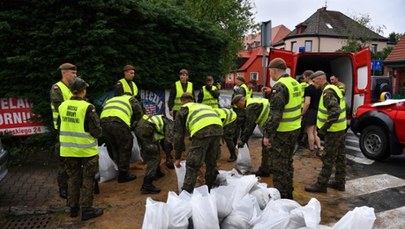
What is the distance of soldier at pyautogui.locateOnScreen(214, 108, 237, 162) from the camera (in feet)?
17.6

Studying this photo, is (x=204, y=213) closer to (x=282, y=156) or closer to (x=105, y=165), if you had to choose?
(x=282, y=156)

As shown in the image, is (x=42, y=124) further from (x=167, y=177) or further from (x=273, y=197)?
(x=273, y=197)

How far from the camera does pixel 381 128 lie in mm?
6320

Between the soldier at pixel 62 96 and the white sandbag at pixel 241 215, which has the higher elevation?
the soldier at pixel 62 96

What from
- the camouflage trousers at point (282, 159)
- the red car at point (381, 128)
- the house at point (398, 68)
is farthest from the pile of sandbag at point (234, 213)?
the house at point (398, 68)

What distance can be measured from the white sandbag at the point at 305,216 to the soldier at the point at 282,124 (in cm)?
114

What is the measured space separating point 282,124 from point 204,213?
65.6 inches

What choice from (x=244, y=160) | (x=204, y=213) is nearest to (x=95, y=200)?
(x=204, y=213)

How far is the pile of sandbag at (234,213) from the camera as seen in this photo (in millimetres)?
2846

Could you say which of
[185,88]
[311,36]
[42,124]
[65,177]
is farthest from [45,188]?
[311,36]

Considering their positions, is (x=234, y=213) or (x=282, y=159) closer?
(x=234, y=213)

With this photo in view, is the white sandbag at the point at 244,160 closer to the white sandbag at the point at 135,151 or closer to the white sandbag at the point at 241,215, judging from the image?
the white sandbag at the point at 135,151

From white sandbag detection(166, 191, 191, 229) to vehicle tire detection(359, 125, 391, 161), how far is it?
4.75 meters

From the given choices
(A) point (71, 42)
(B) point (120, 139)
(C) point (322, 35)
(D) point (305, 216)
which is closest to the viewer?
(D) point (305, 216)
